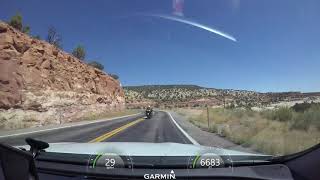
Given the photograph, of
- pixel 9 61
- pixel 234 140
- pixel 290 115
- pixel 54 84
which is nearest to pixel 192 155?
pixel 234 140

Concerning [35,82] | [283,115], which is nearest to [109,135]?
[283,115]

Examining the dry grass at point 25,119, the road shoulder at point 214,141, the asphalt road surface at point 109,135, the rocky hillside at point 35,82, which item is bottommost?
the road shoulder at point 214,141

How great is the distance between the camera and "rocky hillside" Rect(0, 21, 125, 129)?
2923 centimetres

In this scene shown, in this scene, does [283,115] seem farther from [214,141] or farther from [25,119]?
[25,119]

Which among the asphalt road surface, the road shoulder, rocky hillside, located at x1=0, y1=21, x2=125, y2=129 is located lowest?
the road shoulder

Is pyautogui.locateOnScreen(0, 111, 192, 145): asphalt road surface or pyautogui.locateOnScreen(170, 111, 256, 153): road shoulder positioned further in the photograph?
pyautogui.locateOnScreen(0, 111, 192, 145): asphalt road surface

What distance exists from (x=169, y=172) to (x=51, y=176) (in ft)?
3.38

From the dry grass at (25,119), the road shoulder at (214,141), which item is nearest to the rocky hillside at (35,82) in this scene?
the dry grass at (25,119)

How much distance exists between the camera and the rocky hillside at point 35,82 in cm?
2923

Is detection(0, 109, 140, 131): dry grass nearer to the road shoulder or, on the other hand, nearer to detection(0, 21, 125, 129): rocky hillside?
detection(0, 21, 125, 129): rocky hillside

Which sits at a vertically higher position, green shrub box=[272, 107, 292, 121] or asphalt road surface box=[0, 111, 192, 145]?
green shrub box=[272, 107, 292, 121]

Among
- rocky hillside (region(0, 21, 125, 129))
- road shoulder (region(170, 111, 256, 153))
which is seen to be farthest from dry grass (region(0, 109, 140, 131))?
road shoulder (region(170, 111, 256, 153))

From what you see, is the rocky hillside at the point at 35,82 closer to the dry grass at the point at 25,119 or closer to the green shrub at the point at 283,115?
the dry grass at the point at 25,119

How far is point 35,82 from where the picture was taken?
32.8m
